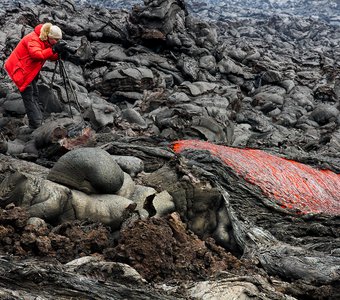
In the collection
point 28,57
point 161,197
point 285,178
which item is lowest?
point 285,178

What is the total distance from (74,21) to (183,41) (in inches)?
262

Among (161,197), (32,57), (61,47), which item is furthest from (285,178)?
(32,57)

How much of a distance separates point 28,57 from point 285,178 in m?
6.79

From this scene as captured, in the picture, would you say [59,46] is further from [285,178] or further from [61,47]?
[285,178]

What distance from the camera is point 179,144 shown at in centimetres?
1005

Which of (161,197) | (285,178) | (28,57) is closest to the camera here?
(161,197)

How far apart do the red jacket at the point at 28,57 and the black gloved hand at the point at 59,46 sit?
0.40ft

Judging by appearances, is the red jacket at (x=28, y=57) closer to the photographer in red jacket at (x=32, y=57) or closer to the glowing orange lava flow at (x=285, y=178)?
the photographer in red jacket at (x=32, y=57)

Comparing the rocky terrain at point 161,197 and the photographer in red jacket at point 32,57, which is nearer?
the rocky terrain at point 161,197

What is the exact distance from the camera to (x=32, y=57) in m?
10.9

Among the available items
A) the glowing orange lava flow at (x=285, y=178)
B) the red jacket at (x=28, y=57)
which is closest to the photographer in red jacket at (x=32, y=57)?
the red jacket at (x=28, y=57)

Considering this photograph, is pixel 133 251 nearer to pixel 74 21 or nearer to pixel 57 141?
pixel 57 141

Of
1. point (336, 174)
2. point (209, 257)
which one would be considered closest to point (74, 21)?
point (336, 174)

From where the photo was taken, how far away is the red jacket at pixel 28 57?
10734 mm
